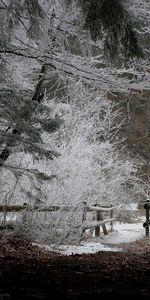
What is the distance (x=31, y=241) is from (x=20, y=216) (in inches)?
26.6

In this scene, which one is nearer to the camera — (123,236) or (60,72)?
(60,72)

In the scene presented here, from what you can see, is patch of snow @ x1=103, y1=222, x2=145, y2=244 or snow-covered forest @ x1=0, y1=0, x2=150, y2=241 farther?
patch of snow @ x1=103, y1=222, x2=145, y2=244

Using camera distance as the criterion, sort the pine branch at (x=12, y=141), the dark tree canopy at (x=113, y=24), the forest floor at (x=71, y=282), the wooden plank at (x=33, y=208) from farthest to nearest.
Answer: the wooden plank at (x=33, y=208) < the pine branch at (x=12, y=141) < the dark tree canopy at (x=113, y=24) < the forest floor at (x=71, y=282)

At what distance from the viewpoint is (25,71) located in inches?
341

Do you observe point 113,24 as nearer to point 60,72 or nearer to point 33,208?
point 60,72

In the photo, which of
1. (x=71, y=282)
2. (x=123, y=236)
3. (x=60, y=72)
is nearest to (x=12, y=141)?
(x=60, y=72)

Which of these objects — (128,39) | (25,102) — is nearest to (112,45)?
(128,39)

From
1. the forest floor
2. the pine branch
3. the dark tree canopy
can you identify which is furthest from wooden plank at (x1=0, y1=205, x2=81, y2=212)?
the dark tree canopy

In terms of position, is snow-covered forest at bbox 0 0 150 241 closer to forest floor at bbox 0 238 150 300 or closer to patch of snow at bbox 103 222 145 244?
patch of snow at bbox 103 222 145 244

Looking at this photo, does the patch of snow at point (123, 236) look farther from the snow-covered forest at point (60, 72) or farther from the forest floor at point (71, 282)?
the forest floor at point (71, 282)

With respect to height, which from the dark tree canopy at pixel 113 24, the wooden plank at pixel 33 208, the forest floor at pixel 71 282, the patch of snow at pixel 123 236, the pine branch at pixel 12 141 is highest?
the dark tree canopy at pixel 113 24

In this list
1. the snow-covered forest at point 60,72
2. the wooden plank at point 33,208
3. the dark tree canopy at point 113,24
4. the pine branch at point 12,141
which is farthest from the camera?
the wooden plank at point 33,208

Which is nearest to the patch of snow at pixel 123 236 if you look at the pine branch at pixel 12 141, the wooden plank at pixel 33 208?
the wooden plank at pixel 33 208

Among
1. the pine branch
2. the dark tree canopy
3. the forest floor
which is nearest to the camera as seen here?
the forest floor
